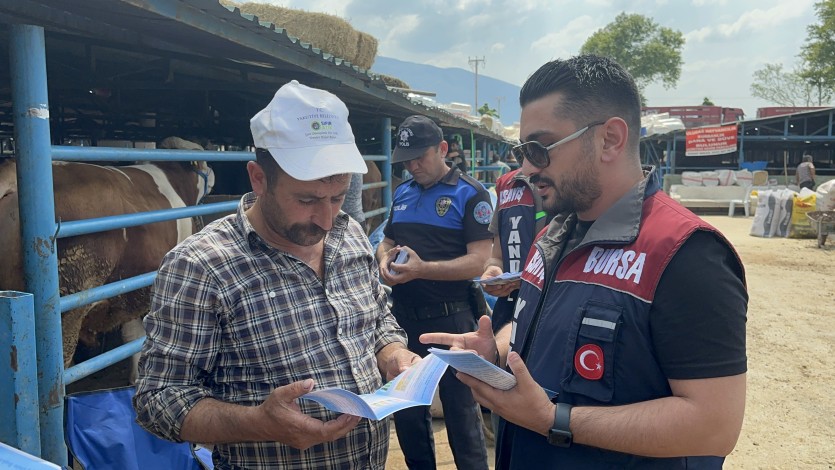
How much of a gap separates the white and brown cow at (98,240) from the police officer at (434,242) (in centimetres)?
148

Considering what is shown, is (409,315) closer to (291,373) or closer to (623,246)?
(291,373)

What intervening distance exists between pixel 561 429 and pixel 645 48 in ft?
149

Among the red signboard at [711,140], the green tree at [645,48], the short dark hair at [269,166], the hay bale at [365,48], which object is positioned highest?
the green tree at [645,48]

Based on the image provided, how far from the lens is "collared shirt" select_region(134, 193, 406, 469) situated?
1553 mm

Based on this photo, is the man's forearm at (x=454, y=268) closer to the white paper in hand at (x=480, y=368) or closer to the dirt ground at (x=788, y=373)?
the dirt ground at (x=788, y=373)

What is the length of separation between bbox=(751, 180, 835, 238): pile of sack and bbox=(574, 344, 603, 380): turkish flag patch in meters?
14.5

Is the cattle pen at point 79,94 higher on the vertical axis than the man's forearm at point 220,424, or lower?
higher

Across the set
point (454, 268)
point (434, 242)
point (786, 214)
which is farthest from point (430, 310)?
point (786, 214)

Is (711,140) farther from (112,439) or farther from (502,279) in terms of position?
(112,439)

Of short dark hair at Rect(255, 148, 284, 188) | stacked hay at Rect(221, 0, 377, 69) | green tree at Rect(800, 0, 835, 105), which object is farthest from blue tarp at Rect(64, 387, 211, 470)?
green tree at Rect(800, 0, 835, 105)

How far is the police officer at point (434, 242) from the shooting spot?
3.42 m

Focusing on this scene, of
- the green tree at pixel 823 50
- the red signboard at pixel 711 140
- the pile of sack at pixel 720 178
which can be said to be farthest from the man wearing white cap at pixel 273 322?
the green tree at pixel 823 50

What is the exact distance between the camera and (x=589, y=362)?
4.68ft

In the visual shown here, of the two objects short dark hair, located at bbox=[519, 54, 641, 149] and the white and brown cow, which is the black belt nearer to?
the white and brown cow
